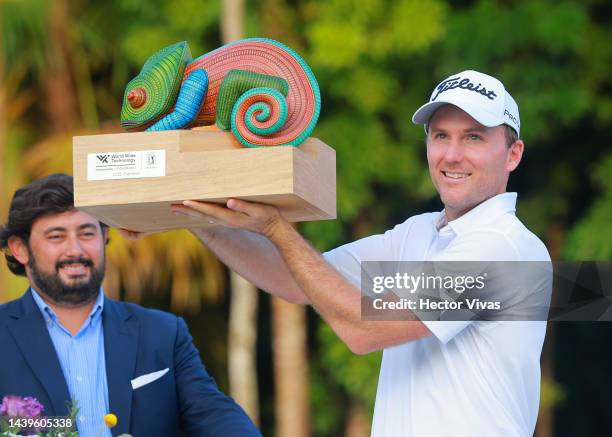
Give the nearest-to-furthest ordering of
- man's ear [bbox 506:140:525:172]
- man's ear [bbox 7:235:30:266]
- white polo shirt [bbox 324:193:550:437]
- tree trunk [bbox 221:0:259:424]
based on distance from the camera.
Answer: white polo shirt [bbox 324:193:550:437] < man's ear [bbox 506:140:525:172] < man's ear [bbox 7:235:30:266] < tree trunk [bbox 221:0:259:424]

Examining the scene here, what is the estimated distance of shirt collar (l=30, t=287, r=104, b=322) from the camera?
3.85m

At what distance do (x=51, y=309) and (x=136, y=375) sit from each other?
400mm

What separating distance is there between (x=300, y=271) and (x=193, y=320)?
5808mm

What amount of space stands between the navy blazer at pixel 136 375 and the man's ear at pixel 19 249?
0.22 meters

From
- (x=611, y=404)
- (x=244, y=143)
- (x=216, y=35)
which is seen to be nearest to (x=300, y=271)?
(x=244, y=143)

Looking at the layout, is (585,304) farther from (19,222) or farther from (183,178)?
(19,222)

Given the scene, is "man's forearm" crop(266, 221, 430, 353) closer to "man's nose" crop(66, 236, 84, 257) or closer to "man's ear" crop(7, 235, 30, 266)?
"man's nose" crop(66, 236, 84, 257)

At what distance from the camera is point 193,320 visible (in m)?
8.74

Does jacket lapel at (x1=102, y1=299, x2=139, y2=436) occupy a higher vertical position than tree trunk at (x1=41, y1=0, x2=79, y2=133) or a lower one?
lower

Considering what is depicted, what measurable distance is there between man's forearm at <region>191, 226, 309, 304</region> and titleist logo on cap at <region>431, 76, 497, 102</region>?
0.70m

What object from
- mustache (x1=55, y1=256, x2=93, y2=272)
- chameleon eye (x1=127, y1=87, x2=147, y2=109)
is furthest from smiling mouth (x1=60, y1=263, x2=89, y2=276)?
chameleon eye (x1=127, y1=87, x2=147, y2=109)

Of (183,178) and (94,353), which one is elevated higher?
(183,178)

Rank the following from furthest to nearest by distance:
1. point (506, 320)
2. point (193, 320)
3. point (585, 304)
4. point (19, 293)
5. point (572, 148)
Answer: point (193, 320) < point (572, 148) < point (19, 293) < point (585, 304) < point (506, 320)

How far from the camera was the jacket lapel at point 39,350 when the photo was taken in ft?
11.8
